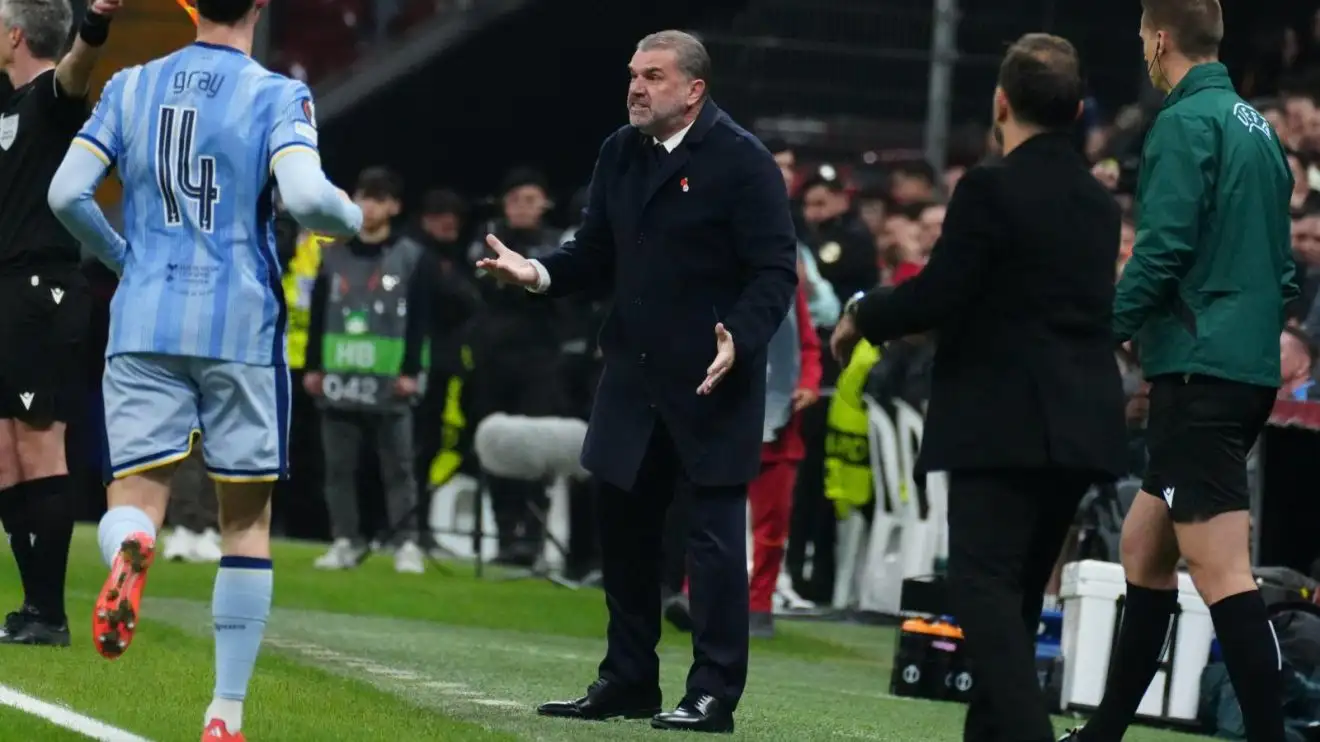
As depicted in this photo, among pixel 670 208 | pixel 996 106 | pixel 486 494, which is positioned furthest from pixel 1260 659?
pixel 486 494

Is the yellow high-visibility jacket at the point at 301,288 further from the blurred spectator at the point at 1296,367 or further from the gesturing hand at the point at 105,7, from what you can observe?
the gesturing hand at the point at 105,7

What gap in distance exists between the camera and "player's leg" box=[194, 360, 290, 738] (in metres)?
6.35

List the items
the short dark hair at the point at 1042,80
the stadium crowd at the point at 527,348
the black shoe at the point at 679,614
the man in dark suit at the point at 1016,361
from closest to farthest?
the man in dark suit at the point at 1016,361 < the short dark hair at the point at 1042,80 < the black shoe at the point at 679,614 < the stadium crowd at the point at 527,348

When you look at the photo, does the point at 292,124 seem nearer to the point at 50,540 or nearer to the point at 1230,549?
the point at 1230,549

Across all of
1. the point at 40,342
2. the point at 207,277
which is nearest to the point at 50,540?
the point at 40,342

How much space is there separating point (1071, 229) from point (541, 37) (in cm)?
1518

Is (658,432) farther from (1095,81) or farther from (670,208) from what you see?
(1095,81)

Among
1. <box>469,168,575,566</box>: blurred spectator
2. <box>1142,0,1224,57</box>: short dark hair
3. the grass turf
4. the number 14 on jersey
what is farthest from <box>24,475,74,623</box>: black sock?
<box>469,168,575,566</box>: blurred spectator

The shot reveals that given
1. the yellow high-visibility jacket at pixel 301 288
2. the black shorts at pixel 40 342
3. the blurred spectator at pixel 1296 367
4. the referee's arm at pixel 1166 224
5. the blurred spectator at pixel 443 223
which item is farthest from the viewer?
the blurred spectator at pixel 443 223

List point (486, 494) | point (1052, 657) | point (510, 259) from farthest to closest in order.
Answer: point (486, 494) → point (1052, 657) → point (510, 259)

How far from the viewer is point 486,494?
56.7 feet

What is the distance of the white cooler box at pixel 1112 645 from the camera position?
957 cm

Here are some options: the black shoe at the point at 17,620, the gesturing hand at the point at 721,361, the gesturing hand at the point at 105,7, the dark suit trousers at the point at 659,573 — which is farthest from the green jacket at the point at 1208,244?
the black shoe at the point at 17,620

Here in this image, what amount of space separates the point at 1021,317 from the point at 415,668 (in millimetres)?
3846
